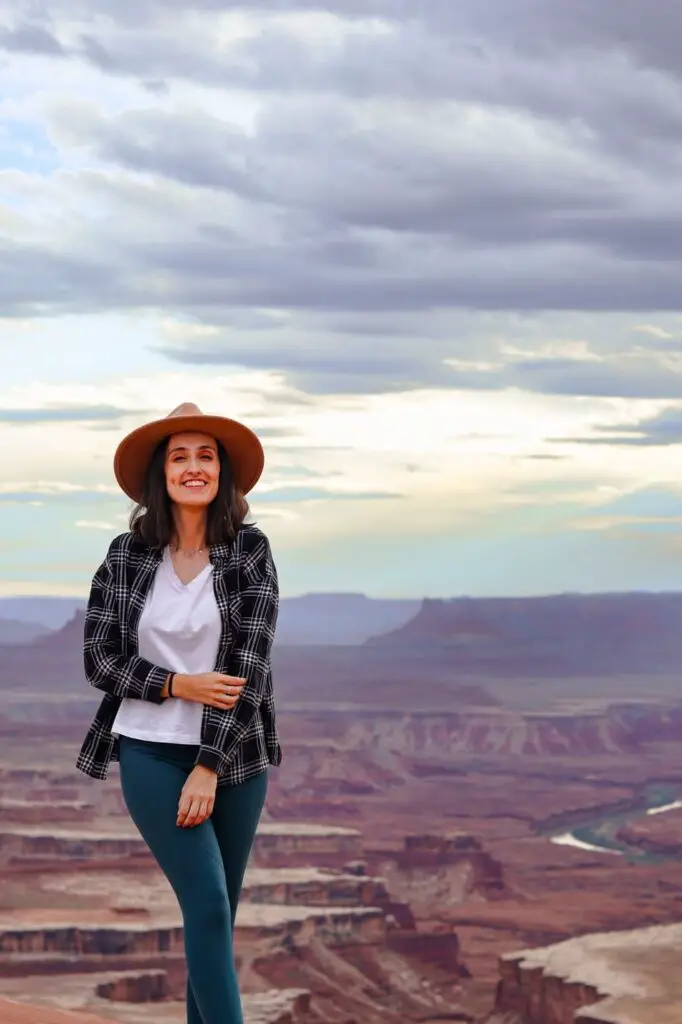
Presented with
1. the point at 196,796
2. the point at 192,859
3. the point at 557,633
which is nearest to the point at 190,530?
the point at 196,796

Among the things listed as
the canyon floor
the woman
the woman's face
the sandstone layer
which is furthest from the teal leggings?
the sandstone layer

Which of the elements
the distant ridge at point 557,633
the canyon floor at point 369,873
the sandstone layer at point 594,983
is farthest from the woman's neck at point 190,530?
the distant ridge at point 557,633

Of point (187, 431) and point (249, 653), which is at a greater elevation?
point (187, 431)

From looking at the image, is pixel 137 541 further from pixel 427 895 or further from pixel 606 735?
pixel 606 735

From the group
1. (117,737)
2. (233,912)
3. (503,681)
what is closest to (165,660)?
(117,737)

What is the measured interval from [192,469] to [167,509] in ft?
0.45

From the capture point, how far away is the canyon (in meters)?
73.2

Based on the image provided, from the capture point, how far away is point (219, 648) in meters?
3.99

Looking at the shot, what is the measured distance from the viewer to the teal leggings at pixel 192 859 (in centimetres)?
385

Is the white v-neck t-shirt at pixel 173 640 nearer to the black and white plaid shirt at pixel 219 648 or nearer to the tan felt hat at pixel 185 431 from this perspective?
the black and white plaid shirt at pixel 219 648

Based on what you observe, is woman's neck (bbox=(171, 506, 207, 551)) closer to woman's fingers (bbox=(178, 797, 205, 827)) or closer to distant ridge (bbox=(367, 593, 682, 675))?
woman's fingers (bbox=(178, 797, 205, 827))

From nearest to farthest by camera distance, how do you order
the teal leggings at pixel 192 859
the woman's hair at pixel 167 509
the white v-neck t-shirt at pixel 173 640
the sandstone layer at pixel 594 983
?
the teal leggings at pixel 192 859 < the white v-neck t-shirt at pixel 173 640 < the woman's hair at pixel 167 509 < the sandstone layer at pixel 594 983

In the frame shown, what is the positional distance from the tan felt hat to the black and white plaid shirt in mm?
202

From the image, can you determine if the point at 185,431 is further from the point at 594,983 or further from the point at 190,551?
the point at 594,983
